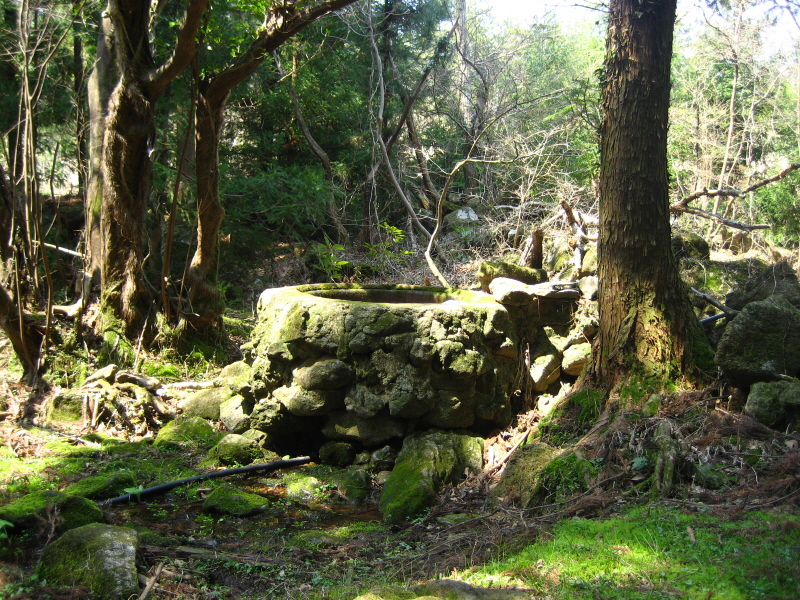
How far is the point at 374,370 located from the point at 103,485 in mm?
2469

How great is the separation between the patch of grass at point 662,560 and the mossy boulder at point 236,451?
11.1 ft

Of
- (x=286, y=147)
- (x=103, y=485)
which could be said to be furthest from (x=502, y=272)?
(x=286, y=147)

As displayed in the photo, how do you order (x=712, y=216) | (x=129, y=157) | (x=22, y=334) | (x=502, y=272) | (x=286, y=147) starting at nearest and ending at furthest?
(x=712, y=216)
(x=22, y=334)
(x=502, y=272)
(x=129, y=157)
(x=286, y=147)

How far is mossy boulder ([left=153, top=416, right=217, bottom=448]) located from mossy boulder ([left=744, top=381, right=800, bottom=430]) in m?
5.08

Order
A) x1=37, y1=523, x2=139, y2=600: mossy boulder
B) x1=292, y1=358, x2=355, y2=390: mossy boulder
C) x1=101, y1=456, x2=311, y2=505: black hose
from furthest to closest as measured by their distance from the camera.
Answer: x1=292, y1=358, x2=355, y2=390: mossy boulder
x1=101, y1=456, x2=311, y2=505: black hose
x1=37, y1=523, x2=139, y2=600: mossy boulder

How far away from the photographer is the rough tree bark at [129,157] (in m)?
7.64

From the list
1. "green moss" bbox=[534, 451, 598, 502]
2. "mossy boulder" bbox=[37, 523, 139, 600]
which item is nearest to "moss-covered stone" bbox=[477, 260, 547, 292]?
"green moss" bbox=[534, 451, 598, 502]

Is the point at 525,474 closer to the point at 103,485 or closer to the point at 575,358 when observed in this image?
the point at 575,358

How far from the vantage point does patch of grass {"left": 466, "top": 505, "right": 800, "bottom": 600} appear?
2.57 metres

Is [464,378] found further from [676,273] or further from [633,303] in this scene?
[676,273]

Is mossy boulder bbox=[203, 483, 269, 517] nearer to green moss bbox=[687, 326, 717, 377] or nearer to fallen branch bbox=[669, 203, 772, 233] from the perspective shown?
green moss bbox=[687, 326, 717, 377]

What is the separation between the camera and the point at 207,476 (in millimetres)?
5520

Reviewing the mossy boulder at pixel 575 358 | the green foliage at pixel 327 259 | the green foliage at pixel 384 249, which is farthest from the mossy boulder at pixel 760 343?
the green foliage at pixel 384 249

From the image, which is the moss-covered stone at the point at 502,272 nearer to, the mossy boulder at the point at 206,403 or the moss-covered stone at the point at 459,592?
the mossy boulder at the point at 206,403
